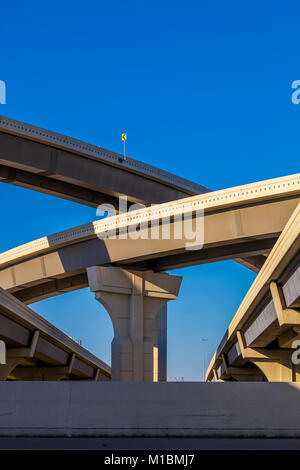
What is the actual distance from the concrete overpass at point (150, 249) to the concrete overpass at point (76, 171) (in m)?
2.86

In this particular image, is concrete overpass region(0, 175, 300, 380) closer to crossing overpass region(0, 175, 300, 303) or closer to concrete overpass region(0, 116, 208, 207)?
crossing overpass region(0, 175, 300, 303)

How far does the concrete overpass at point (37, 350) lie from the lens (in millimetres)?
28781

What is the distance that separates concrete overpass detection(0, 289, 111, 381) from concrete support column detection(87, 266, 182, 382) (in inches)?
139

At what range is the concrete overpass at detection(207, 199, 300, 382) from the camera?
19.2 meters

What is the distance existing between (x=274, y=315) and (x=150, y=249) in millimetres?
5787

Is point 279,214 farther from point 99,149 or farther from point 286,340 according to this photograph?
point 99,149

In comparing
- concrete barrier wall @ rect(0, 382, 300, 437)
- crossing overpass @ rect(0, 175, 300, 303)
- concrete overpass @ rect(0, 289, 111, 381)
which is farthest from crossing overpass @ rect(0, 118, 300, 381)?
concrete barrier wall @ rect(0, 382, 300, 437)

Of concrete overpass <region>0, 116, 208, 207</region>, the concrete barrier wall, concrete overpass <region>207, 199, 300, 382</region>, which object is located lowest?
the concrete barrier wall

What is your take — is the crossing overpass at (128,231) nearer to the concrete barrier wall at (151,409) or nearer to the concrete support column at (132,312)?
the concrete support column at (132,312)
